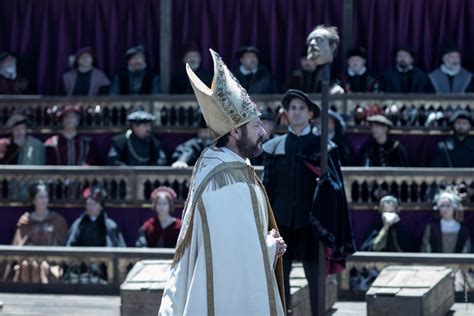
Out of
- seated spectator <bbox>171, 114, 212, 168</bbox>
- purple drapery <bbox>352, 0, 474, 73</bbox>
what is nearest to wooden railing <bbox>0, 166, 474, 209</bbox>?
seated spectator <bbox>171, 114, 212, 168</bbox>

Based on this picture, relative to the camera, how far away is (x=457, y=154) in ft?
53.2

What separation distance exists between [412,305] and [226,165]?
4.20 meters

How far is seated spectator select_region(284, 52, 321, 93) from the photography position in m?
17.5

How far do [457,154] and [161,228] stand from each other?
326 cm

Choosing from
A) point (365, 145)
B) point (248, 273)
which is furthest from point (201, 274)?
point (365, 145)

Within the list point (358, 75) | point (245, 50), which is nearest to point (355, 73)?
point (358, 75)

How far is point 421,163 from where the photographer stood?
16.8 metres

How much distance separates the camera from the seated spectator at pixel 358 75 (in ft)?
57.2

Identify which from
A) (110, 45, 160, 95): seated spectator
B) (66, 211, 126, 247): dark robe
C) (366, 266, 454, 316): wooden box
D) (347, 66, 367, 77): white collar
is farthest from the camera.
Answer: (110, 45, 160, 95): seated spectator

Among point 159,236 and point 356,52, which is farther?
point 356,52

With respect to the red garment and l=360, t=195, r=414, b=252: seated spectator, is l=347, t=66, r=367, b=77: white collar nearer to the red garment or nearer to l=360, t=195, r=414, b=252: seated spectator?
l=360, t=195, r=414, b=252: seated spectator

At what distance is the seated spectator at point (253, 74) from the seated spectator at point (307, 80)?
0.21 m

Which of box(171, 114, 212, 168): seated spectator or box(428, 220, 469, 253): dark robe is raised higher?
box(171, 114, 212, 168): seated spectator

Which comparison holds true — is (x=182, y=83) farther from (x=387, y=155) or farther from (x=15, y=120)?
(x=387, y=155)
